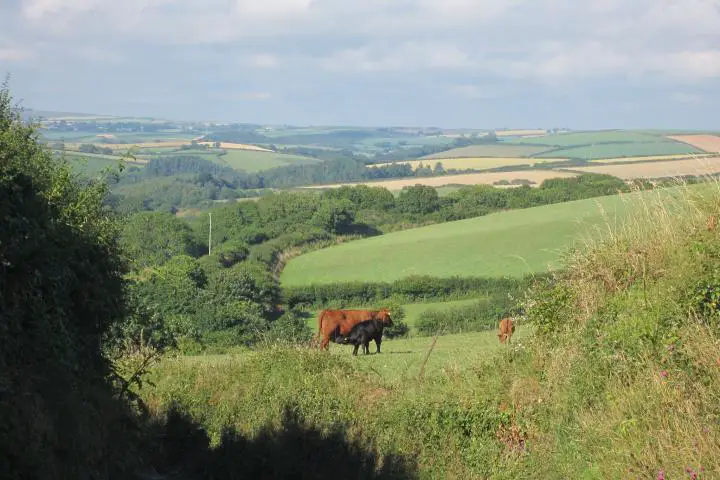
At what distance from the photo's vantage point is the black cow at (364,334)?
2469 centimetres

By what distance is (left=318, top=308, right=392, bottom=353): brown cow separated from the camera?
26.0 meters

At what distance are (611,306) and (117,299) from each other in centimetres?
741

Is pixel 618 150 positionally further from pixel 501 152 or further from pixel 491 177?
pixel 501 152

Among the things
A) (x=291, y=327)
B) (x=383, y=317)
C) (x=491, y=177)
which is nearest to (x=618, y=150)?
(x=491, y=177)

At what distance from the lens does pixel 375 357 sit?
23656 millimetres

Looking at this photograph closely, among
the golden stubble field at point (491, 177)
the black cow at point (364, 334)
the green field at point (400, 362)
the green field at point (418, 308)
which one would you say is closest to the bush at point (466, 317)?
the green field at point (418, 308)

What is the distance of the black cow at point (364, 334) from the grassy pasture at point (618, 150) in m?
85.5

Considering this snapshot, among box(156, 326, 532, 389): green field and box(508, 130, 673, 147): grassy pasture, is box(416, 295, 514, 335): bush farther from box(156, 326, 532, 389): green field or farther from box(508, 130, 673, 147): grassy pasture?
box(508, 130, 673, 147): grassy pasture

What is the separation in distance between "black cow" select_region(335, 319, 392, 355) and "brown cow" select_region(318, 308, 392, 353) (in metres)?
0.33

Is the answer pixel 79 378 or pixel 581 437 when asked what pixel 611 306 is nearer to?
pixel 581 437

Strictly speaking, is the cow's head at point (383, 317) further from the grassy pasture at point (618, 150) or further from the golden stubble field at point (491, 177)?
the grassy pasture at point (618, 150)

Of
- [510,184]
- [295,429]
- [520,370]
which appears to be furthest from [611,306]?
[510,184]

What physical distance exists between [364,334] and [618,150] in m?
121

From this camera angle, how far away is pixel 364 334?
24875 mm
